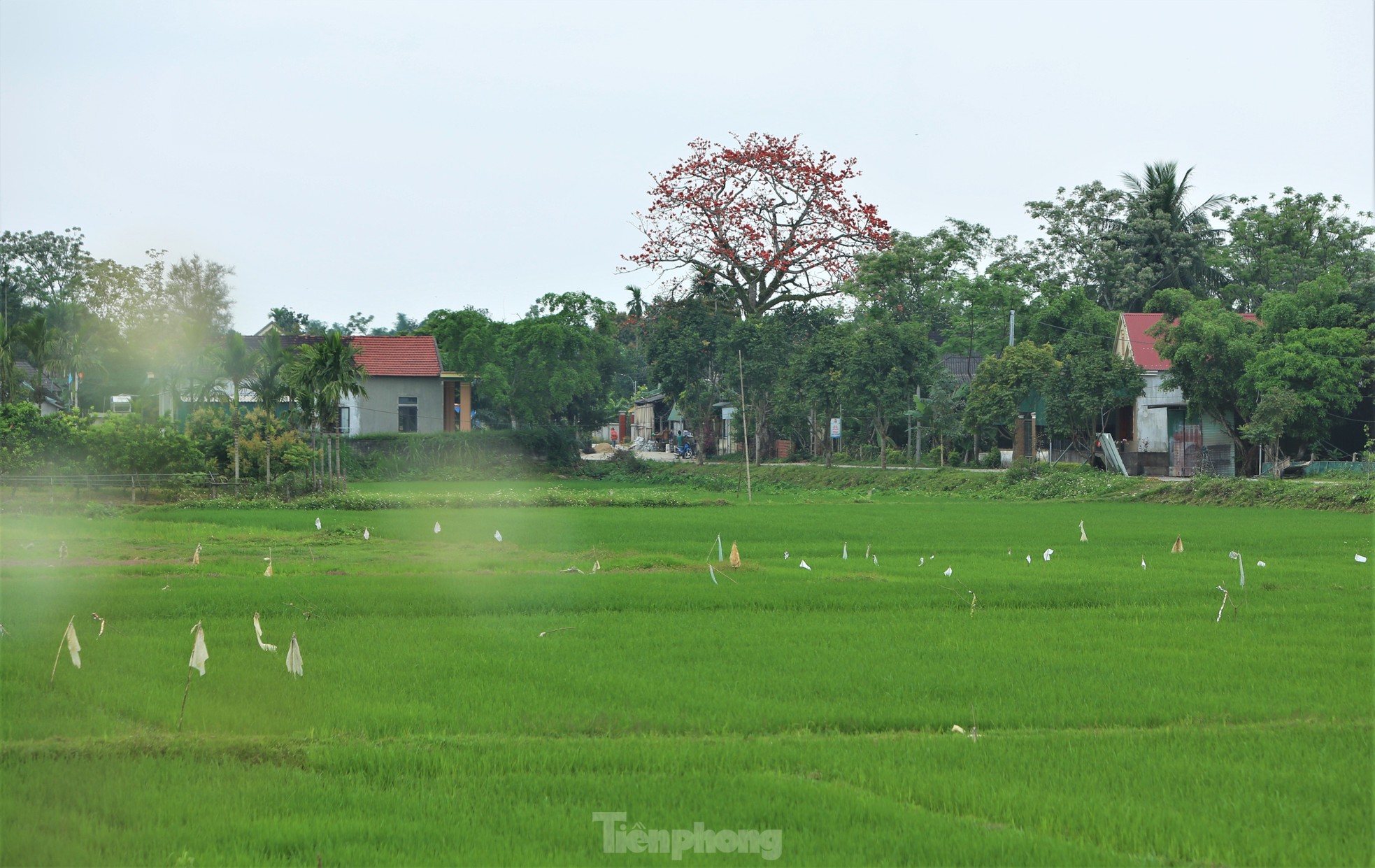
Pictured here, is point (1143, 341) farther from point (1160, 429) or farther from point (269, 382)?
point (269, 382)

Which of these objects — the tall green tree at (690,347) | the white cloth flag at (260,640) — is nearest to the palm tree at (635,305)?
the tall green tree at (690,347)

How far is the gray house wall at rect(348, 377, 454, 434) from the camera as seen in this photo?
155ft

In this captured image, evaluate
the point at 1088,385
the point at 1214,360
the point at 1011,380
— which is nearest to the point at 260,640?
the point at 1214,360

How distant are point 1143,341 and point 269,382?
29.9 meters

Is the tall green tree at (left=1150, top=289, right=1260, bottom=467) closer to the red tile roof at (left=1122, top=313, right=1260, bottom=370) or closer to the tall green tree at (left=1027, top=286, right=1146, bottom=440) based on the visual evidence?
the tall green tree at (left=1027, top=286, right=1146, bottom=440)

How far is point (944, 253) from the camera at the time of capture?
47000 mm

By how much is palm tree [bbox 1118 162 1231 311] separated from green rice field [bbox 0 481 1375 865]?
34.2 m

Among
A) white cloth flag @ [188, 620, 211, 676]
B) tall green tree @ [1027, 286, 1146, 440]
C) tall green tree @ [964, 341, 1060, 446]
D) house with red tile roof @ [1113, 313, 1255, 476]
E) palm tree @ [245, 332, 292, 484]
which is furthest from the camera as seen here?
tall green tree @ [964, 341, 1060, 446]

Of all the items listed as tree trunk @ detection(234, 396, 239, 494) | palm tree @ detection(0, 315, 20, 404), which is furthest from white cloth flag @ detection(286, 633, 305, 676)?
palm tree @ detection(0, 315, 20, 404)

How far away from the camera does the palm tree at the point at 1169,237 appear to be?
4719 cm

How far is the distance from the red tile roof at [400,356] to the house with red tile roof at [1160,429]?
→ 27.9 m

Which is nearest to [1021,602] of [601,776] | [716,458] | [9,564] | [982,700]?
[982,700]

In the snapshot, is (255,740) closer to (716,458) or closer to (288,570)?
(288,570)

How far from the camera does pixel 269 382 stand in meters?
34.5
